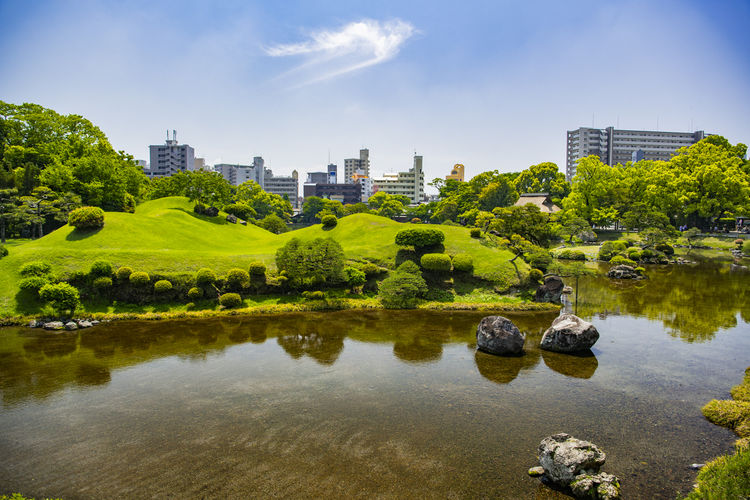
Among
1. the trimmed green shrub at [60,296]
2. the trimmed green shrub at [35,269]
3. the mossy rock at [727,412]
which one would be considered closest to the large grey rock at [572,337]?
the mossy rock at [727,412]

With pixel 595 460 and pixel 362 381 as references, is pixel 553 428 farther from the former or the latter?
pixel 362 381

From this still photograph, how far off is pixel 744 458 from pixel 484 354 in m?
12.8

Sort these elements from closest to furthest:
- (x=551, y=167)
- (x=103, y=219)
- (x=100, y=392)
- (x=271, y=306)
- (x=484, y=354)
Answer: (x=100, y=392)
(x=484, y=354)
(x=271, y=306)
(x=103, y=219)
(x=551, y=167)

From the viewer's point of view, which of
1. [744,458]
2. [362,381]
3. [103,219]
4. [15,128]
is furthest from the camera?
[15,128]

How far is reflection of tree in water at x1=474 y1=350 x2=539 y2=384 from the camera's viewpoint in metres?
18.1

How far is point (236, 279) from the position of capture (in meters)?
31.4

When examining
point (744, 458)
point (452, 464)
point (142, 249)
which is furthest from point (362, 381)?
point (142, 249)

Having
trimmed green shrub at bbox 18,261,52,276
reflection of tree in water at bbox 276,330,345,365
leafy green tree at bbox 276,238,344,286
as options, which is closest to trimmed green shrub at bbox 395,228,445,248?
leafy green tree at bbox 276,238,344,286

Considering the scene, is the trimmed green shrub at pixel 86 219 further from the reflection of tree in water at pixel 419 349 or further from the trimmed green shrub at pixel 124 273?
the reflection of tree in water at pixel 419 349

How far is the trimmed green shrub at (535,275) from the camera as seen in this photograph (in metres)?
33.2

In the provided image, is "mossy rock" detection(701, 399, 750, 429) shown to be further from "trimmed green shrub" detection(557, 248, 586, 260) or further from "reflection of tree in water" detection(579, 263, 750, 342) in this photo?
"trimmed green shrub" detection(557, 248, 586, 260)

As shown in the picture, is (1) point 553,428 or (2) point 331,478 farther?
(1) point 553,428

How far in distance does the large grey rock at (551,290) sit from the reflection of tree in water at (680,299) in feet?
6.38

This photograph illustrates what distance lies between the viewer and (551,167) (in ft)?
287
